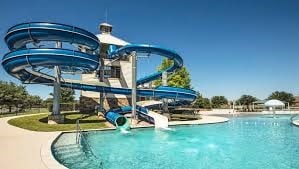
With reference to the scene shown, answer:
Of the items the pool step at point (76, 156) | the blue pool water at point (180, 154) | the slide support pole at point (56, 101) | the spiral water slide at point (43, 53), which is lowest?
the blue pool water at point (180, 154)

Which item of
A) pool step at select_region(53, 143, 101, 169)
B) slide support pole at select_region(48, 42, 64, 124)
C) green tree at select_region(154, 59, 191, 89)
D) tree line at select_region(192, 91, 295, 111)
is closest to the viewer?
pool step at select_region(53, 143, 101, 169)

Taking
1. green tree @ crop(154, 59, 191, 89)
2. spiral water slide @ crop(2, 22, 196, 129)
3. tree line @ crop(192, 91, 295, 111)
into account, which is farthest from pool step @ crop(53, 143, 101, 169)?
tree line @ crop(192, 91, 295, 111)

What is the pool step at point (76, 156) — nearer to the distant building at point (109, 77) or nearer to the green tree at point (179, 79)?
the distant building at point (109, 77)

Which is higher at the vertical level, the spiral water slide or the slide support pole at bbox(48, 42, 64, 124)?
the spiral water slide

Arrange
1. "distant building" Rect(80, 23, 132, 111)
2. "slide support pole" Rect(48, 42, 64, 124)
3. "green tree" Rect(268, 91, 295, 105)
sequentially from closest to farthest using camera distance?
"slide support pole" Rect(48, 42, 64, 124) → "distant building" Rect(80, 23, 132, 111) → "green tree" Rect(268, 91, 295, 105)

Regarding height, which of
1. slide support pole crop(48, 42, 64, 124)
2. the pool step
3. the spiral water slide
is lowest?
the pool step

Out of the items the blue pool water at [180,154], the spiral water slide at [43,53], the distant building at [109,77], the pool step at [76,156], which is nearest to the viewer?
the pool step at [76,156]

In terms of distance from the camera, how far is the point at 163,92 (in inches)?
1200

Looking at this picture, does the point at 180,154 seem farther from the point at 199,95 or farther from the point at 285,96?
the point at 285,96

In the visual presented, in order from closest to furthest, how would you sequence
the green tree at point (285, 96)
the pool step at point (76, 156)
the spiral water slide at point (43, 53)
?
the pool step at point (76, 156)
the spiral water slide at point (43, 53)
the green tree at point (285, 96)

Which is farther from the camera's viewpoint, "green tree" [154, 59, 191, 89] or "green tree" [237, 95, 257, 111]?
"green tree" [237, 95, 257, 111]

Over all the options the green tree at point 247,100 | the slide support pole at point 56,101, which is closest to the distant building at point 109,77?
the slide support pole at point 56,101

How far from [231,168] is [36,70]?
1884cm

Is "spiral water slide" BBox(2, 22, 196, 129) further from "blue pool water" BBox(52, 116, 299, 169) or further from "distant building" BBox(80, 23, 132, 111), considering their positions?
"distant building" BBox(80, 23, 132, 111)
